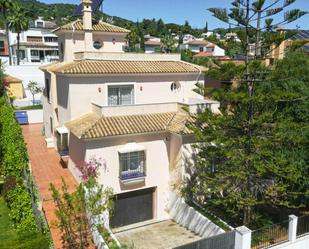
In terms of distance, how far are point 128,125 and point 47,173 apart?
739 cm

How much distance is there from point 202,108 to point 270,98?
18.2 feet

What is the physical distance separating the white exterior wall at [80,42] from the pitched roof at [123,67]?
2680mm

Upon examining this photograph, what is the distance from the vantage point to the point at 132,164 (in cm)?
1930

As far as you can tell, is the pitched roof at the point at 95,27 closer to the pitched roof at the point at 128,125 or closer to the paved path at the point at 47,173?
the pitched roof at the point at 128,125

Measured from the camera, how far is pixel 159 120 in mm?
20125

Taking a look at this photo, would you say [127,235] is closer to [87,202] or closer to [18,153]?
[87,202]

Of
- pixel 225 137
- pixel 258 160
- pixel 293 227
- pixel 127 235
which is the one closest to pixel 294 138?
pixel 258 160

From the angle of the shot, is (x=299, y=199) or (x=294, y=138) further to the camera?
(x=299, y=199)

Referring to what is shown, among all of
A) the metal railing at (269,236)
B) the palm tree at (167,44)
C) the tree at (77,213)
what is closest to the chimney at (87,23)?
the tree at (77,213)

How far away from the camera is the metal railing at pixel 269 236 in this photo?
14765mm

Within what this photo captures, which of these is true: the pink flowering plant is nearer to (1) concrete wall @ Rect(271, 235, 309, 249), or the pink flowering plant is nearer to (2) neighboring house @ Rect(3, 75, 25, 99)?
(1) concrete wall @ Rect(271, 235, 309, 249)

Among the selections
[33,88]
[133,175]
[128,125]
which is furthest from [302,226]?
[33,88]

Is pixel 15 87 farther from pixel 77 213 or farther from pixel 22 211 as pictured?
pixel 77 213

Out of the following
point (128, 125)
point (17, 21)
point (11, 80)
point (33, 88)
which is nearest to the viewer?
point (128, 125)
